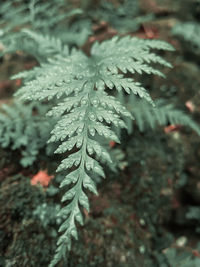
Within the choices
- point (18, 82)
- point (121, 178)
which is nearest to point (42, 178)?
point (121, 178)

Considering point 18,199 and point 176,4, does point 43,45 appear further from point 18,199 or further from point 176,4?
point 176,4

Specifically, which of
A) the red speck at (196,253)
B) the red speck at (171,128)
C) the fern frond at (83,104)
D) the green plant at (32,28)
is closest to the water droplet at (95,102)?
the fern frond at (83,104)

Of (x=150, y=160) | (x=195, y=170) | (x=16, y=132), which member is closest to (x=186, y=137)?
(x=195, y=170)

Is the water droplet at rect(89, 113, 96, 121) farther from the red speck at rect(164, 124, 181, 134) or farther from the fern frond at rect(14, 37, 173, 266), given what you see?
the red speck at rect(164, 124, 181, 134)

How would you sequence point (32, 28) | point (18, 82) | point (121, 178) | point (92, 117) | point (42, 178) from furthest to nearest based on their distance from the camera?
point (18, 82)
point (32, 28)
point (121, 178)
point (42, 178)
point (92, 117)

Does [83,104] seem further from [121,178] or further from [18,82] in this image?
[18,82]

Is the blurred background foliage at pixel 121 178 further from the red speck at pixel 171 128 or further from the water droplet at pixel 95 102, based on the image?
the water droplet at pixel 95 102

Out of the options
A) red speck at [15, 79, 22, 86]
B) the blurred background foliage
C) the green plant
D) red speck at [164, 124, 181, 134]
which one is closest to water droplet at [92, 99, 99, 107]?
the blurred background foliage

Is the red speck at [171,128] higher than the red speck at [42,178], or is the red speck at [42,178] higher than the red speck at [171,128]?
the red speck at [42,178]
